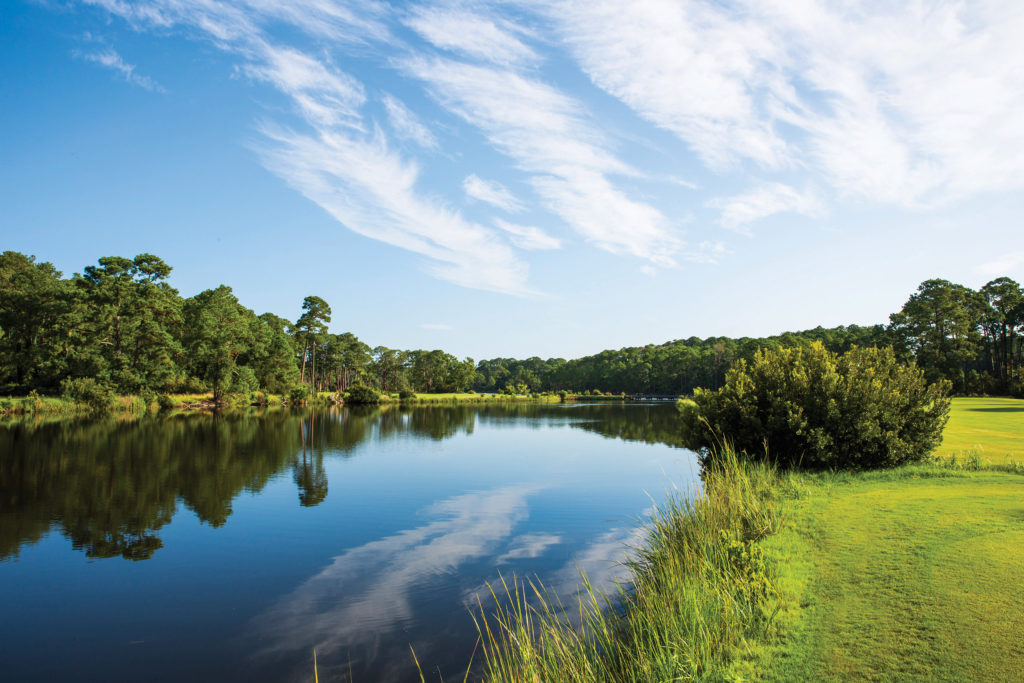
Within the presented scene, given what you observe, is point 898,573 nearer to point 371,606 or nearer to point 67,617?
point 371,606

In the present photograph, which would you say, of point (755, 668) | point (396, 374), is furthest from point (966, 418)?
point (396, 374)

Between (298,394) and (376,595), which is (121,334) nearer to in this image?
(298,394)

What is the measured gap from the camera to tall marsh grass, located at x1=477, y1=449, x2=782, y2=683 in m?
4.66

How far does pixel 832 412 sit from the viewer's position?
13055 millimetres

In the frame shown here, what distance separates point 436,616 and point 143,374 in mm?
54212

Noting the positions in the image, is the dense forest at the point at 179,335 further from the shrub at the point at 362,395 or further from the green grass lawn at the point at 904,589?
the green grass lawn at the point at 904,589

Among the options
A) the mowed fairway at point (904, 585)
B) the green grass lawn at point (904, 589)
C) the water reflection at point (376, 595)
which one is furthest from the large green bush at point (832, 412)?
the water reflection at point (376, 595)

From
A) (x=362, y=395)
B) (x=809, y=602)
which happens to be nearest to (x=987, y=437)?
(x=809, y=602)

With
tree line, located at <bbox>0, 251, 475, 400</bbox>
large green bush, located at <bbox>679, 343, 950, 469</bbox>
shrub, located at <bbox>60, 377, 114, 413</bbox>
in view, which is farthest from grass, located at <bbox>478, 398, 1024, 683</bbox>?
tree line, located at <bbox>0, 251, 475, 400</bbox>

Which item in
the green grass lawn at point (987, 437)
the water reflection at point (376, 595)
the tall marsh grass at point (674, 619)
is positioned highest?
the green grass lawn at point (987, 437)

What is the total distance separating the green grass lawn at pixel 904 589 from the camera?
14.5 feet

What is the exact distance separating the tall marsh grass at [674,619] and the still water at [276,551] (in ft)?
4.90

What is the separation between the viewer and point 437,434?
37.1m

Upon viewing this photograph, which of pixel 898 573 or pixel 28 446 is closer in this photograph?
pixel 898 573
